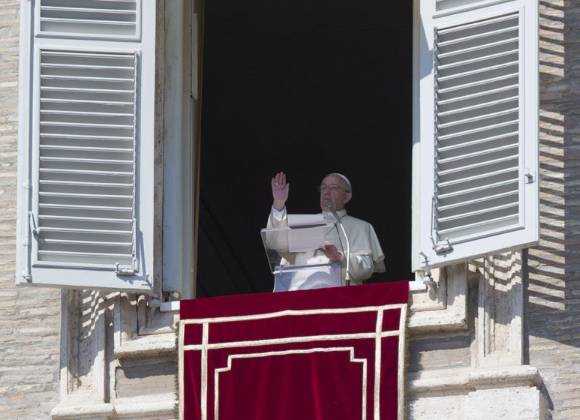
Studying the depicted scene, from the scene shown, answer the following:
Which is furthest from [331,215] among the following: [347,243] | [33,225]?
[33,225]

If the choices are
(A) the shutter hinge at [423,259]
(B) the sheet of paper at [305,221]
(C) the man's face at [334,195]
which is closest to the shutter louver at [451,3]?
(A) the shutter hinge at [423,259]

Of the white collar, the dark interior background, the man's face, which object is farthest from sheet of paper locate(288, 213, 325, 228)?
the dark interior background

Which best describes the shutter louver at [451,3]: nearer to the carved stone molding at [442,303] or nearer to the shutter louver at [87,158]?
the carved stone molding at [442,303]

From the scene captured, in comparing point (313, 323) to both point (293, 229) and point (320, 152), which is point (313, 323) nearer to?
point (293, 229)

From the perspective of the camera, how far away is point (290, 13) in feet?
54.7

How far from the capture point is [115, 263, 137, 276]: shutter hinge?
12016 millimetres

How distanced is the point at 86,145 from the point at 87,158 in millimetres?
56

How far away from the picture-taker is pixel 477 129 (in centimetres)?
1196

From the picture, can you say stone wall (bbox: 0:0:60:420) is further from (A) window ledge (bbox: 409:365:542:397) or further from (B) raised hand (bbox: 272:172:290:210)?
(A) window ledge (bbox: 409:365:542:397)

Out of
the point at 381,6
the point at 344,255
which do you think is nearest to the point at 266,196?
the point at 381,6

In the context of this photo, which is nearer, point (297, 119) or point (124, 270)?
point (124, 270)

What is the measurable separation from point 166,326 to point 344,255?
3.47 ft

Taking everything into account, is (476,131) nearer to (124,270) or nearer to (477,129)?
(477,129)

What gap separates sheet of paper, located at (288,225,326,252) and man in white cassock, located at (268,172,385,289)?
0.04m
